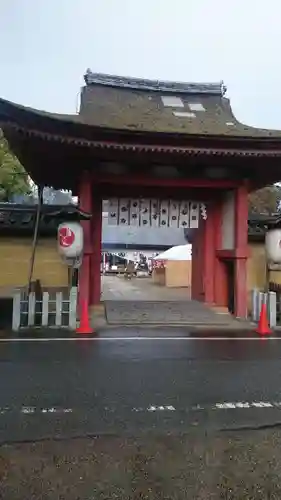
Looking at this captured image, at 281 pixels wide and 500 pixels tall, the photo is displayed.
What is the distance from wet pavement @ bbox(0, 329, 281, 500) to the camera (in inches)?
122

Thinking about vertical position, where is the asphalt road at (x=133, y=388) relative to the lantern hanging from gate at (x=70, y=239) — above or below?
below

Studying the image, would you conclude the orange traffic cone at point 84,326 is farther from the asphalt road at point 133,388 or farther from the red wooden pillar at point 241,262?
the red wooden pillar at point 241,262

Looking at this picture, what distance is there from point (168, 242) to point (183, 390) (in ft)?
100

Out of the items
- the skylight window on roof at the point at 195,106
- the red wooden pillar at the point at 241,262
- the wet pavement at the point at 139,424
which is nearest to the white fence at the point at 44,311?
the wet pavement at the point at 139,424

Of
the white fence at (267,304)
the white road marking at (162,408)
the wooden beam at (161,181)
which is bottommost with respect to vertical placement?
the white road marking at (162,408)

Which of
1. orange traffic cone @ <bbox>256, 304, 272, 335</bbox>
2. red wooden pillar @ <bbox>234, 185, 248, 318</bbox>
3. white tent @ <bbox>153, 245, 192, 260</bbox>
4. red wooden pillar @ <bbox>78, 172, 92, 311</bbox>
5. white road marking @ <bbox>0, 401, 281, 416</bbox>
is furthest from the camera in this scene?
white tent @ <bbox>153, 245, 192, 260</bbox>

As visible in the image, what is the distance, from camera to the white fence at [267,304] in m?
11.5

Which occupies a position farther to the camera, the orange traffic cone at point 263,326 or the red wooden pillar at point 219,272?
the red wooden pillar at point 219,272

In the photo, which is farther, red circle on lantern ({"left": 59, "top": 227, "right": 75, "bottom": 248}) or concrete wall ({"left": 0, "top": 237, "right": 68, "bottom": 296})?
concrete wall ({"left": 0, "top": 237, "right": 68, "bottom": 296})

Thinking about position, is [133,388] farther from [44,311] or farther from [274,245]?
[274,245]

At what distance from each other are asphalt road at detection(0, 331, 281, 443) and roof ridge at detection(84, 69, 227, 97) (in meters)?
10.6

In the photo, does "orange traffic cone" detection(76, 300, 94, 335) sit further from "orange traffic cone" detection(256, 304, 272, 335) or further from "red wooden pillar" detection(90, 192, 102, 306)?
"orange traffic cone" detection(256, 304, 272, 335)

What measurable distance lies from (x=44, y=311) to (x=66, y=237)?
1.96m

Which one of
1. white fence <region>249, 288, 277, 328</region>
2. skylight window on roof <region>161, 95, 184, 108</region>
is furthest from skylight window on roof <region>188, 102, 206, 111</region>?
white fence <region>249, 288, 277, 328</region>
